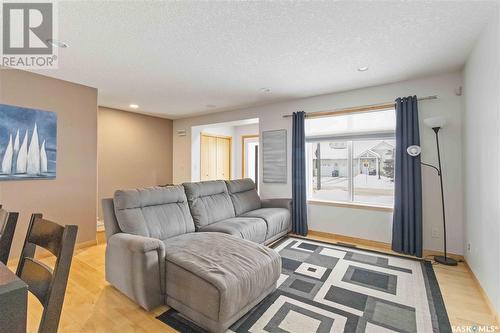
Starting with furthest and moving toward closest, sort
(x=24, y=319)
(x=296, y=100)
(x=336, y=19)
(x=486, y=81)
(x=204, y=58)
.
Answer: (x=296, y=100)
(x=204, y=58)
(x=486, y=81)
(x=336, y=19)
(x=24, y=319)

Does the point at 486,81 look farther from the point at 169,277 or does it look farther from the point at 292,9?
the point at 169,277

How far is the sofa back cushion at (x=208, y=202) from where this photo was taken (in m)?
3.02

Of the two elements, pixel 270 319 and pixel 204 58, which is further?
pixel 204 58

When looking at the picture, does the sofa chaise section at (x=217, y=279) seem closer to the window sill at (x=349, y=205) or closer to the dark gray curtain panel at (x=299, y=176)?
the dark gray curtain panel at (x=299, y=176)

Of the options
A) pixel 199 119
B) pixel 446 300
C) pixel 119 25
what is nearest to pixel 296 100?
pixel 199 119

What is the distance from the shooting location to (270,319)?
1812mm

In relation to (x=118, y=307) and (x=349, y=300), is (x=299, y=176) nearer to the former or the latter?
(x=349, y=300)

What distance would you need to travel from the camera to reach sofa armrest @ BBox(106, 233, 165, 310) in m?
1.85

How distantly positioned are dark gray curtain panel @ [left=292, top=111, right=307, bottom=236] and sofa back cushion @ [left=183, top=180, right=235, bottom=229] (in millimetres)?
1131

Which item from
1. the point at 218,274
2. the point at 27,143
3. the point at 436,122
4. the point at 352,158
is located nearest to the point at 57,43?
the point at 27,143

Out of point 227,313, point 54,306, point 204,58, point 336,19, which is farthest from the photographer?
point 204,58

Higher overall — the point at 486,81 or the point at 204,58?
the point at 204,58

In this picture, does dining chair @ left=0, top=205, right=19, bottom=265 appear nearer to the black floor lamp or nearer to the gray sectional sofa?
the gray sectional sofa

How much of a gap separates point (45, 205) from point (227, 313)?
9.49 feet
